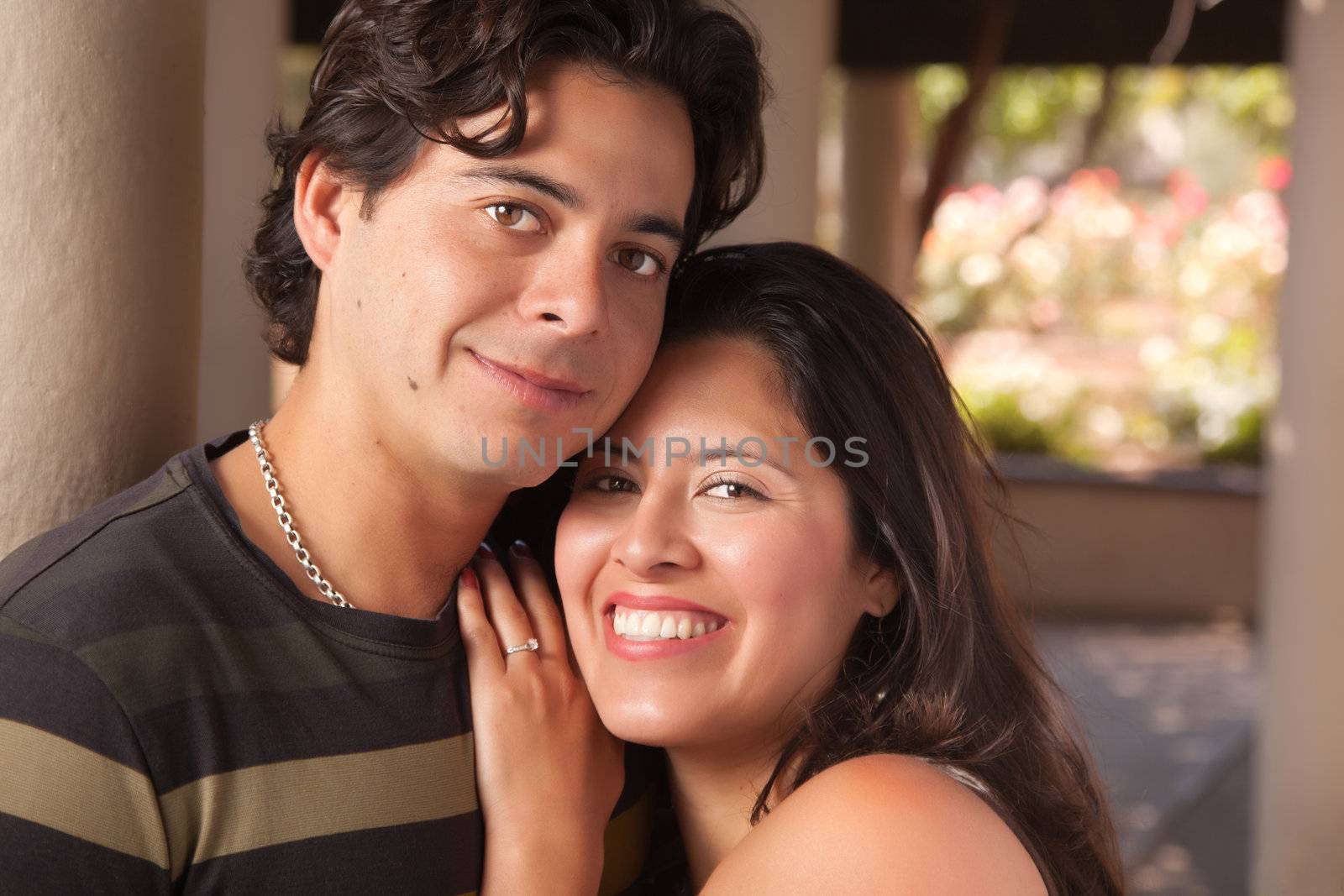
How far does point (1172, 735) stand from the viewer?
6.78 m

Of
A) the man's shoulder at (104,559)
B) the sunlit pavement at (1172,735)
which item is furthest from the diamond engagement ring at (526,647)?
the sunlit pavement at (1172,735)

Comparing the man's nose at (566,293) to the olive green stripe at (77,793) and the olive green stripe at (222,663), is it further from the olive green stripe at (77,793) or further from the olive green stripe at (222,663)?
the olive green stripe at (77,793)

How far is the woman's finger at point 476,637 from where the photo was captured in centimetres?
194

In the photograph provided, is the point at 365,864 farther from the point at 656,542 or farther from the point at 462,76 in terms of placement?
the point at 462,76

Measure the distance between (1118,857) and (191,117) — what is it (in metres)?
1.93

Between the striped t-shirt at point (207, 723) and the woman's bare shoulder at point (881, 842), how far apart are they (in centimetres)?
31

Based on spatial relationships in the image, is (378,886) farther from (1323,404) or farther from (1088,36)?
(1088,36)

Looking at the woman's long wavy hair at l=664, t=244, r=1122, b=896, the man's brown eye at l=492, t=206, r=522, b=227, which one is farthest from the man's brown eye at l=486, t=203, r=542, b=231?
the woman's long wavy hair at l=664, t=244, r=1122, b=896

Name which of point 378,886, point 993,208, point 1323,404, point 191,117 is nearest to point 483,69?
point 191,117

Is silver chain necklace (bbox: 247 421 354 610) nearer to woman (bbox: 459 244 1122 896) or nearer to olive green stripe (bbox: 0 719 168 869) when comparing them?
woman (bbox: 459 244 1122 896)

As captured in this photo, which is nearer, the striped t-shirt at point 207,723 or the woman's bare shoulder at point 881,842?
the striped t-shirt at point 207,723

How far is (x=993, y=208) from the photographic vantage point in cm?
1097

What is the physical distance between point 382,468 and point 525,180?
42 centimetres

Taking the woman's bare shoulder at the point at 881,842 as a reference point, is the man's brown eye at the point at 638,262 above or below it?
above
